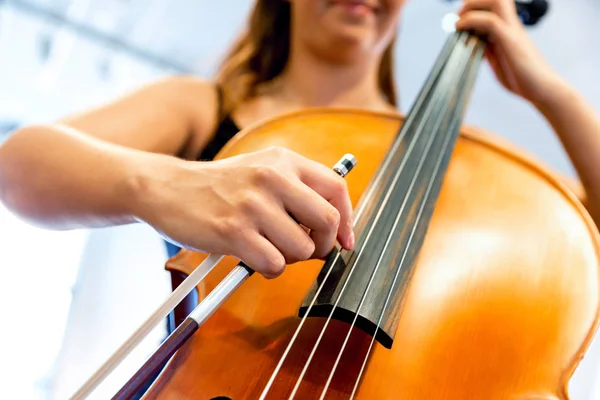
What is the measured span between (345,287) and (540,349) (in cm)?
19

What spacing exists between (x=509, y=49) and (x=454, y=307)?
50cm

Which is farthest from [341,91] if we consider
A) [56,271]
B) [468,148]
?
[56,271]

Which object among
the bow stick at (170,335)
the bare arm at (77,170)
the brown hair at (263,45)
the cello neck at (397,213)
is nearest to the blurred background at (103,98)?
the brown hair at (263,45)

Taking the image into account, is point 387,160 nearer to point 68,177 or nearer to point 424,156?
point 424,156

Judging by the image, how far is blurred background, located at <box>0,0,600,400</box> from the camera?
4.91 ft

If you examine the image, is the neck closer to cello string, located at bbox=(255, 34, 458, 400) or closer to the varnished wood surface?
cello string, located at bbox=(255, 34, 458, 400)

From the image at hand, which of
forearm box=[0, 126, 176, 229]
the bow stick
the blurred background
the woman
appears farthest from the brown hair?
the bow stick

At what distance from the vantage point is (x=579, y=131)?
26.8 inches

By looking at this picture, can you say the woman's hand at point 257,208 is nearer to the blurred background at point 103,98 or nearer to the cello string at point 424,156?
the cello string at point 424,156

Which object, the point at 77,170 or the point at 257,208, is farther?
the point at 77,170

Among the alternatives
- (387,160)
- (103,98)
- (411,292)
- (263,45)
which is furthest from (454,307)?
(103,98)

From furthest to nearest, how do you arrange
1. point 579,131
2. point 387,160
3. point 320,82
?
point 320,82, point 579,131, point 387,160

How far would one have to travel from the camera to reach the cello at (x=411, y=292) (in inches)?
14.2

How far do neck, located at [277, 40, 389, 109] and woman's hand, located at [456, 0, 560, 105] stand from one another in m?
0.19
